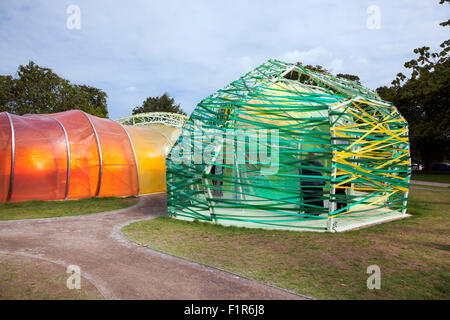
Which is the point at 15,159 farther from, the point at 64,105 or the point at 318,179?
the point at 64,105

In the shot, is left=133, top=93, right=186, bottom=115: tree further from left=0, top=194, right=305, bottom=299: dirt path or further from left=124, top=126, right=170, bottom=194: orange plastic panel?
left=0, top=194, right=305, bottom=299: dirt path

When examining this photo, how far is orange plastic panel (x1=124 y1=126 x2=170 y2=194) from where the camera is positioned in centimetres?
1725

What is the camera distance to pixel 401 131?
1026 cm

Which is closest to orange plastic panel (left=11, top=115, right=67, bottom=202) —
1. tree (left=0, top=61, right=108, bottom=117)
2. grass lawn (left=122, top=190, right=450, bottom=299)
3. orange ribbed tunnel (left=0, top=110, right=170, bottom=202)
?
orange ribbed tunnel (left=0, top=110, right=170, bottom=202)

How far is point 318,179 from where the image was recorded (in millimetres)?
8195

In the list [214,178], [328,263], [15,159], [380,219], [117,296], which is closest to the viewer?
[117,296]

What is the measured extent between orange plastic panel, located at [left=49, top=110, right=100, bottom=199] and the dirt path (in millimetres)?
4731

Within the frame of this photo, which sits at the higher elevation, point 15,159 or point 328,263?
point 15,159

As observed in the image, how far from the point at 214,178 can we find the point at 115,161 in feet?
30.0

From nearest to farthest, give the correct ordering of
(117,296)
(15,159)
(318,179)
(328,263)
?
(117,296), (328,263), (318,179), (15,159)

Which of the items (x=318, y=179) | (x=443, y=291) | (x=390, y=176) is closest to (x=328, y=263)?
(x=443, y=291)

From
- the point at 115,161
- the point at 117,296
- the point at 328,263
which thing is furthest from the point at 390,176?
the point at 115,161
